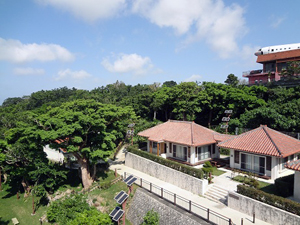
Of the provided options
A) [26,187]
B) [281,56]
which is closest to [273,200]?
[26,187]

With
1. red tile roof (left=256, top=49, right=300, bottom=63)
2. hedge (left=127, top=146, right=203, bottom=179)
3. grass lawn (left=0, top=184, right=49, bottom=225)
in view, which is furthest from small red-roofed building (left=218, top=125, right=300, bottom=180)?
red tile roof (left=256, top=49, right=300, bottom=63)

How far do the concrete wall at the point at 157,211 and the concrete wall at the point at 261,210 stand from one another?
2.70 meters

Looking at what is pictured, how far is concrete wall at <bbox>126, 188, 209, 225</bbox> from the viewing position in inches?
502

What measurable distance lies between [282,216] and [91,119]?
1398 centimetres

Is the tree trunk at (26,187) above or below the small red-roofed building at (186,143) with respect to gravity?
below

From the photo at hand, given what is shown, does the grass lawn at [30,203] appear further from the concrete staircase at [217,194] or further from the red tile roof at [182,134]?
the red tile roof at [182,134]

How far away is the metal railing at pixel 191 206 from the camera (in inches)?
470

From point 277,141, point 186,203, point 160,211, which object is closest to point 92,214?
point 160,211

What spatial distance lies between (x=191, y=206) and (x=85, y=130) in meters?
10.1

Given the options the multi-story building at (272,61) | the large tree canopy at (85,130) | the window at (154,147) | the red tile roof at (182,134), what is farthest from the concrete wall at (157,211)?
the multi-story building at (272,61)

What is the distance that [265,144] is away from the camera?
57.7ft

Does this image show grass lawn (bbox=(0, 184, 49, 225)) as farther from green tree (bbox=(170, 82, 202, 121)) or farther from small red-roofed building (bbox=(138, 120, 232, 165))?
green tree (bbox=(170, 82, 202, 121))

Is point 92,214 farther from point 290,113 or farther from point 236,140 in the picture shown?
point 290,113

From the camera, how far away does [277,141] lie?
706 inches
